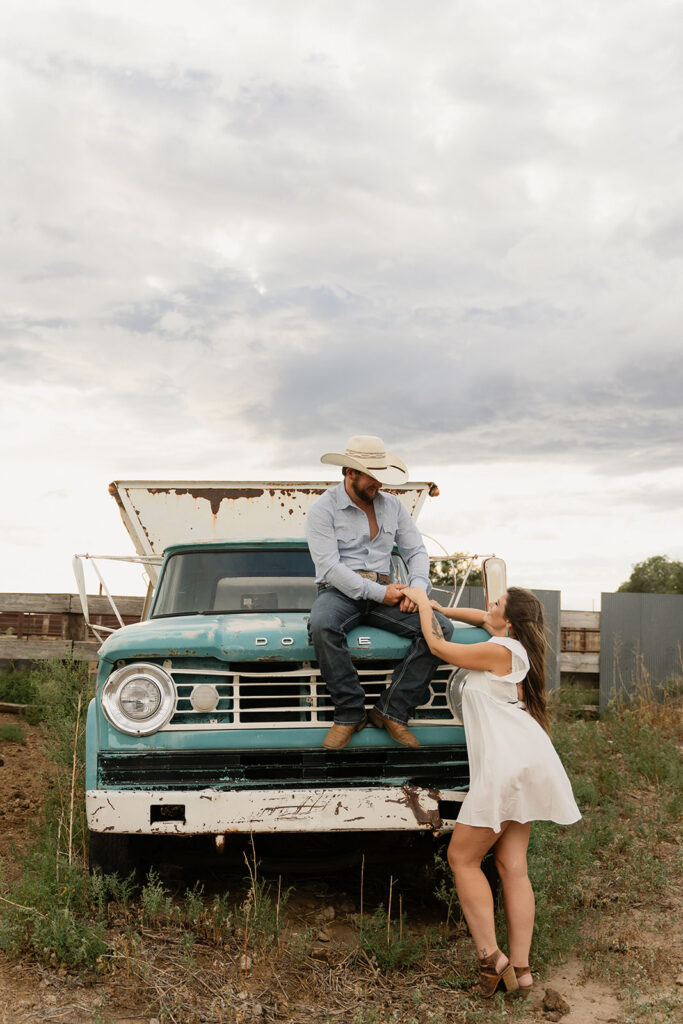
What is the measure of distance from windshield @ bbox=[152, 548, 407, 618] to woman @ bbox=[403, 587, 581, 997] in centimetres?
165

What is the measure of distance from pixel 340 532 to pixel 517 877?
2019mm

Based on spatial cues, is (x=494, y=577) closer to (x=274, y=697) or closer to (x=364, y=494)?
(x=364, y=494)

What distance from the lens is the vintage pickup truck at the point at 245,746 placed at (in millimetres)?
4371

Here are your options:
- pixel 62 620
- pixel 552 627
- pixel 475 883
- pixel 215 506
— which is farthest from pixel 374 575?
pixel 62 620

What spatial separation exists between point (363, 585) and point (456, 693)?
2.35 feet

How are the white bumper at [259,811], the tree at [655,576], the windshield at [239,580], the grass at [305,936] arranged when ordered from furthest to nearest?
the tree at [655,576] → the windshield at [239,580] → the white bumper at [259,811] → the grass at [305,936]

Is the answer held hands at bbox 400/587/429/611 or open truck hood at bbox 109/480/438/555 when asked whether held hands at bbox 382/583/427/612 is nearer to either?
held hands at bbox 400/587/429/611

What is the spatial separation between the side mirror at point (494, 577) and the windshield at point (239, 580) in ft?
2.29

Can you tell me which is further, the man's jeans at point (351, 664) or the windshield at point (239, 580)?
the windshield at point (239, 580)

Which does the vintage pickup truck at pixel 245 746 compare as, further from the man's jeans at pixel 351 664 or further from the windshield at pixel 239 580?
the windshield at pixel 239 580

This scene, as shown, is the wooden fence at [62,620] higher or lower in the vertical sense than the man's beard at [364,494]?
lower

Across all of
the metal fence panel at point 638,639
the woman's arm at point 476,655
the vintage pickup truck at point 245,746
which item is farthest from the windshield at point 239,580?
the metal fence panel at point 638,639

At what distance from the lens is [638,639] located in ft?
43.6

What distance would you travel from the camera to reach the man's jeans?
441 cm
